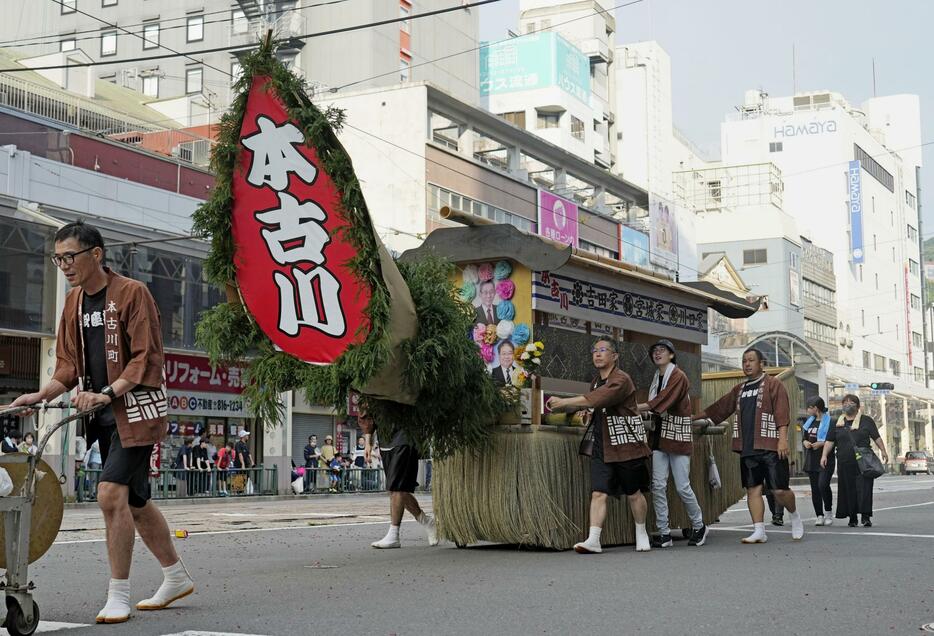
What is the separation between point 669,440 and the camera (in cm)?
1105

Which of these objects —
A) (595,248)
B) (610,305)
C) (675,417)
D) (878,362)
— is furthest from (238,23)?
(878,362)

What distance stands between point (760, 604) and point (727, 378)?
724 centimetres

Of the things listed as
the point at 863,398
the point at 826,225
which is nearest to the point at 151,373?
the point at 863,398

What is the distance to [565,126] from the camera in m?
74.9

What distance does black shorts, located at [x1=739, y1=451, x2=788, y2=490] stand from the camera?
38.7 feet

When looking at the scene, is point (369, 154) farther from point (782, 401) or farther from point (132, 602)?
point (132, 602)

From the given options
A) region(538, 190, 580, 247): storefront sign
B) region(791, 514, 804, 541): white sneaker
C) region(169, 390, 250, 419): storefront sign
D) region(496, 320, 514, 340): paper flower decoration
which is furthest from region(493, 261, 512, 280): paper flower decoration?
region(538, 190, 580, 247): storefront sign

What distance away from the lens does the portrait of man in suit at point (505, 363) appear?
1056cm

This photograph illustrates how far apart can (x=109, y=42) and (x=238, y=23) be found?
8677mm

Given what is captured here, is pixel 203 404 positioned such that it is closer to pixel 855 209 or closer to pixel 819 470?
pixel 819 470

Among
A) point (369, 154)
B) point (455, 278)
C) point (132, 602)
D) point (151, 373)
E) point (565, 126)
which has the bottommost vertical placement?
point (132, 602)

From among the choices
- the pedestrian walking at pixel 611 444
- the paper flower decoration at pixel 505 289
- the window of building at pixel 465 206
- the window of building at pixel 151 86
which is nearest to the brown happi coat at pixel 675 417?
the pedestrian walking at pixel 611 444

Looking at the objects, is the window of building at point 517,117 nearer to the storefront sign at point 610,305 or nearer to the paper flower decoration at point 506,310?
the storefront sign at point 610,305

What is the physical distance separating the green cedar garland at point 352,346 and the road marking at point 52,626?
8.99 feet
